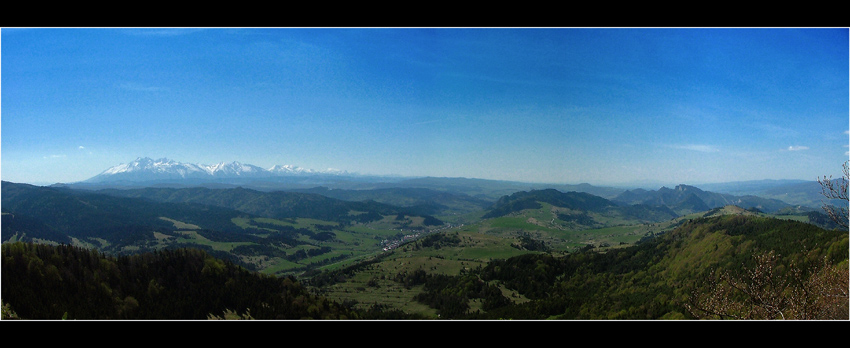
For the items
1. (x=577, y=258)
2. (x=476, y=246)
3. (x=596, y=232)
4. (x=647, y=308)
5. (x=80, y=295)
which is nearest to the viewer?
(x=80, y=295)

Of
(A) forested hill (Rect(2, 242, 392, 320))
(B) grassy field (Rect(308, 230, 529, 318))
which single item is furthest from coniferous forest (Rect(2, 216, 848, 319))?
(B) grassy field (Rect(308, 230, 529, 318))

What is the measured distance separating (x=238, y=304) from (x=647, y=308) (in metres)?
32.5

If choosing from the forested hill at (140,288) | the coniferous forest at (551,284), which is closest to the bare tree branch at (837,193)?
the coniferous forest at (551,284)

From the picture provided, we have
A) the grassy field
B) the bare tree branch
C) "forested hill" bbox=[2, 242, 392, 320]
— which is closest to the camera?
the bare tree branch

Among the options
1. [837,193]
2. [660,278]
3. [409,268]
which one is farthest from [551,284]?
[837,193]

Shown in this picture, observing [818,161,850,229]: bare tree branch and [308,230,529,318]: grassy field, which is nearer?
[818,161,850,229]: bare tree branch

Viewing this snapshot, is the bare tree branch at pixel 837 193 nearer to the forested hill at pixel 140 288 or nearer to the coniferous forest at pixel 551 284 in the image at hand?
the coniferous forest at pixel 551 284

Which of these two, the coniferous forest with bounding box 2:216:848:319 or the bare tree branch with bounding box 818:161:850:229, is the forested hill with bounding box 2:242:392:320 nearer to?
the coniferous forest with bounding box 2:216:848:319

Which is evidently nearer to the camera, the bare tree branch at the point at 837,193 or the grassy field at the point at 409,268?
the bare tree branch at the point at 837,193

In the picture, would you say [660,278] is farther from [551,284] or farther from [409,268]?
[409,268]

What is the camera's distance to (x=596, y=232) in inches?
4840
